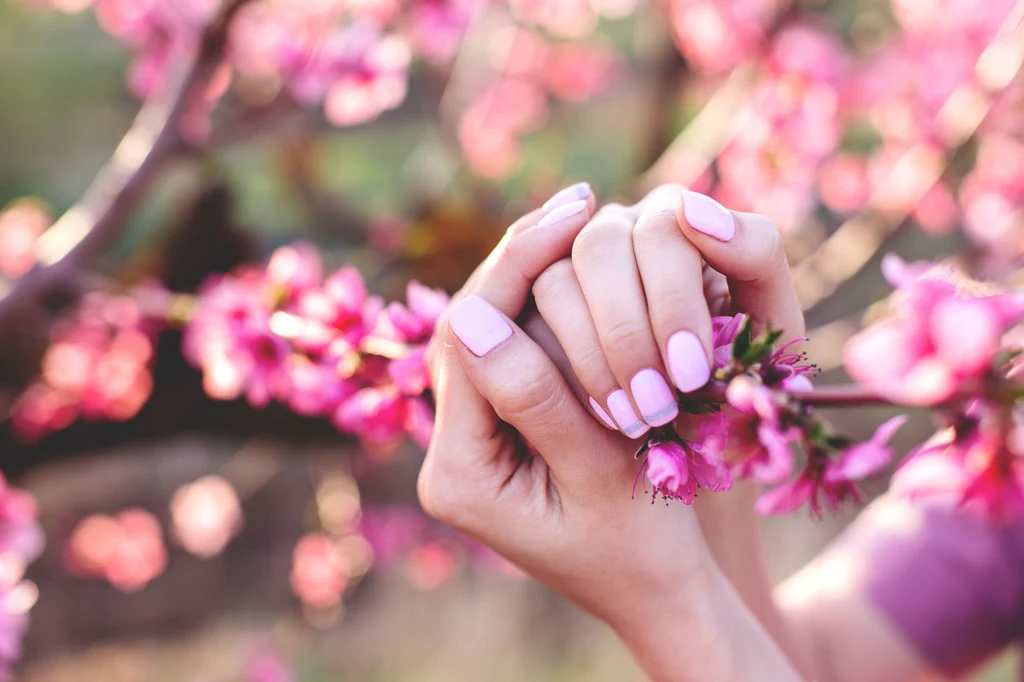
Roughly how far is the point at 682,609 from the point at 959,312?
15.8 inches

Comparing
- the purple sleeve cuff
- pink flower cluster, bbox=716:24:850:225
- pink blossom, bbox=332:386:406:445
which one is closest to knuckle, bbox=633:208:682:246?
pink blossom, bbox=332:386:406:445

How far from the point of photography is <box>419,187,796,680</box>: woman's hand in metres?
0.57

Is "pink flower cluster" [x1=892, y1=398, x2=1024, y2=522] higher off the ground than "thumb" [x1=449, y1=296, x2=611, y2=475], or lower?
higher

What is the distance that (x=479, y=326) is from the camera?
1.85 ft

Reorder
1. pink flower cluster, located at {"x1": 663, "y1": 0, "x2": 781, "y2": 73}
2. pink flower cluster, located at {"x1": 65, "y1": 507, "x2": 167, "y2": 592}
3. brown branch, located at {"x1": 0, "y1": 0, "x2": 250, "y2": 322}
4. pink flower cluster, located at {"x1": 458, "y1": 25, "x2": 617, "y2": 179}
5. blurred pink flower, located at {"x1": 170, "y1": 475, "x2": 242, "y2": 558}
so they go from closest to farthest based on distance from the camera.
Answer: brown branch, located at {"x1": 0, "y1": 0, "x2": 250, "y2": 322}
pink flower cluster, located at {"x1": 663, "y1": 0, "x2": 781, "y2": 73}
pink flower cluster, located at {"x1": 65, "y1": 507, "x2": 167, "y2": 592}
blurred pink flower, located at {"x1": 170, "y1": 475, "x2": 242, "y2": 558}
pink flower cluster, located at {"x1": 458, "y1": 25, "x2": 617, "y2": 179}

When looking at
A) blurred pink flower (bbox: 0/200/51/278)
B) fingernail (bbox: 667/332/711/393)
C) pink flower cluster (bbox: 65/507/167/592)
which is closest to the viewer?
fingernail (bbox: 667/332/711/393)

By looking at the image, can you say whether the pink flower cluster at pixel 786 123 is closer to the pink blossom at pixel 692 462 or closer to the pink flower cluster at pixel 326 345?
the pink flower cluster at pixel 326 345

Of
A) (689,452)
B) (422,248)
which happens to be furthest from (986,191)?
(689,452)

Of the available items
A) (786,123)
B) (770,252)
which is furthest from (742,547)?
(786,123)

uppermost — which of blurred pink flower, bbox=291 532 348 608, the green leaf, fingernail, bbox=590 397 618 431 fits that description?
the green leaf

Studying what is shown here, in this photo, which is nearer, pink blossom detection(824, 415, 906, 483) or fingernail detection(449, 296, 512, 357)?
pink blossom detection(824, 415, 906, 483)

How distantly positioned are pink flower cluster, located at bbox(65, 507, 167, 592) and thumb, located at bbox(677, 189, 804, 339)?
2080mm

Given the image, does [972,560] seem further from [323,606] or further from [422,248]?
[323,606]

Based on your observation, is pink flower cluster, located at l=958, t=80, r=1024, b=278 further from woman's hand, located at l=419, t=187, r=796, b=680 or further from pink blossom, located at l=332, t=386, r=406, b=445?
pink blossom, located at l=332, t=386, r=406, b=445
